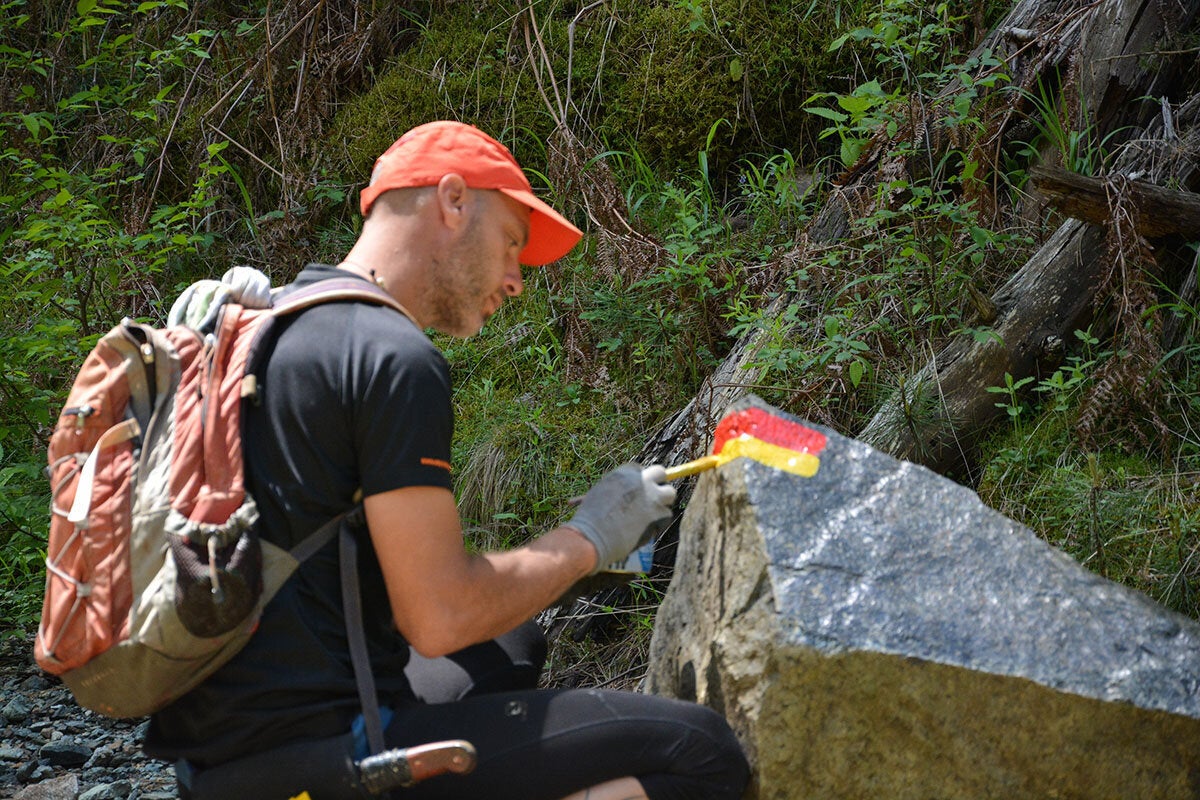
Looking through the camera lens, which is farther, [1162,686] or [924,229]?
[924,229]

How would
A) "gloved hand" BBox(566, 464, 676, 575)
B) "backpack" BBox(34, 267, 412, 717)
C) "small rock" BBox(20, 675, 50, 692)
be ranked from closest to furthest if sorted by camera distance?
"backpack" BBox(34, 267, 412, 717) < "gloved hand" BBox(566, 464, 676, 575) < "small rock" BBox(20, 675, 50, 692)

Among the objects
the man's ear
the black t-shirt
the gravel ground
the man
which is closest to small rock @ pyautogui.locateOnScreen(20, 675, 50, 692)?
the gravel ground

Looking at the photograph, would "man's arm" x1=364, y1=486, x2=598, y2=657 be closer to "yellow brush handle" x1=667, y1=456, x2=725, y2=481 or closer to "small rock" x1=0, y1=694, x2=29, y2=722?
"yellow brush handle" x1=667, y1=456, x2=725, y2=481

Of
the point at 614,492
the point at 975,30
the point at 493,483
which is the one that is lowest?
the point at 493,483

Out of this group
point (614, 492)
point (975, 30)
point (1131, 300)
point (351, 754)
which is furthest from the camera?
point (975, 30)

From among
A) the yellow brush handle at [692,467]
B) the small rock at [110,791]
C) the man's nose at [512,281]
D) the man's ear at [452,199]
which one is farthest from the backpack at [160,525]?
the small rock at [110,791]

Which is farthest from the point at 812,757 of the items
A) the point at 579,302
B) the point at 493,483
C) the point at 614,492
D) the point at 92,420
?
the point at 579,302

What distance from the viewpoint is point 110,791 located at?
11.9 ft

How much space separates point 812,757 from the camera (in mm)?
2332

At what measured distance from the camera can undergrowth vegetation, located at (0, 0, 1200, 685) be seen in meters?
3.63

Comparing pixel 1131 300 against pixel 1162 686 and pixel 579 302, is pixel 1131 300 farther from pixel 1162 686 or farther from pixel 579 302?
pixel 579 302

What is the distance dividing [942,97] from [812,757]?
2.81m

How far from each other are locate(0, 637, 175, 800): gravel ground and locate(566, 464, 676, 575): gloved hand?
6.50 ft

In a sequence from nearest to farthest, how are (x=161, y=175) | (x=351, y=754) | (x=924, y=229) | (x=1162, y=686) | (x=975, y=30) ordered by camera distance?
(x=351, y=754), (x=1162, y=686), (x=924, y=229), (x=975, y=30), (x=161, y=175)
